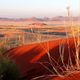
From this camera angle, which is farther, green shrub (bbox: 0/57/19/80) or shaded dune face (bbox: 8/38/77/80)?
green shrub (bbox: 0/57/19/80)

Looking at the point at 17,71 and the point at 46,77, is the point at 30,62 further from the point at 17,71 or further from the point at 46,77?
the point at 46,77

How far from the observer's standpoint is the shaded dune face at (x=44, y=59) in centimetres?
1062

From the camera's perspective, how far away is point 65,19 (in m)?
9.25

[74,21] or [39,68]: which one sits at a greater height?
[74,21]

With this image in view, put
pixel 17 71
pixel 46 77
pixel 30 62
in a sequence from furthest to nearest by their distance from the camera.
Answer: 1. pixel 30 62
2. pixel 17 71
3. pixel 46 77

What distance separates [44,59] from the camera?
42.6 feet

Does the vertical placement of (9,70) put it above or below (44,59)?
above

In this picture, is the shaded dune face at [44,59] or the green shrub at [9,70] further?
the green shrub at [9,70]

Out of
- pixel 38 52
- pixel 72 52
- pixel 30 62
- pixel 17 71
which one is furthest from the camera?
pixel 38 52

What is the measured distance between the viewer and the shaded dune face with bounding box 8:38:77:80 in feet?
34.9

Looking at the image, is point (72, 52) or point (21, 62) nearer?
point (72, 52)

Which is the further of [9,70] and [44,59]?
[44,59]

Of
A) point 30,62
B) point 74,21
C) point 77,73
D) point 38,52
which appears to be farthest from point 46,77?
point 38,52

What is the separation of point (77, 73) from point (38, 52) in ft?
16.7
